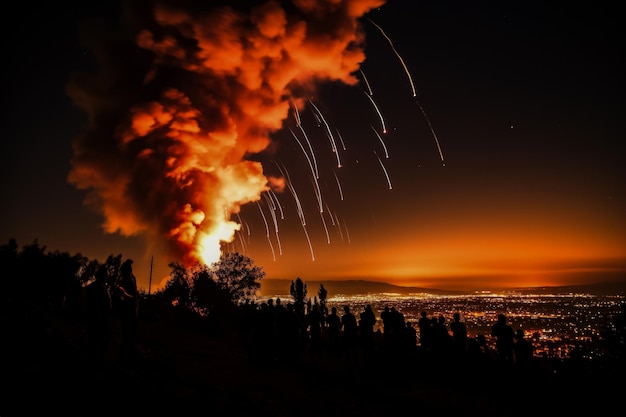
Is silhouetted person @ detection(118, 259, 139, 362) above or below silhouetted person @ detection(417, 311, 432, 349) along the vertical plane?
above

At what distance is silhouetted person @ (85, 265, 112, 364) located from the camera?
7258 mm

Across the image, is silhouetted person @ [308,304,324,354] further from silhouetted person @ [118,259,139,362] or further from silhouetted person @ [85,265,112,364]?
silhouetted person @ [85,265,112,364]

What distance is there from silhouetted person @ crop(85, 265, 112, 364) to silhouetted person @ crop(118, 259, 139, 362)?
738mm

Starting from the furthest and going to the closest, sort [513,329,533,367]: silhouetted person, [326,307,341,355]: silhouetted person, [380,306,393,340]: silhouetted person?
1. [326,307,341,355]: silhouetted person
2. [380,306,393,340]: silhouetted person
3. [513,329,533,367]: silhouetted person

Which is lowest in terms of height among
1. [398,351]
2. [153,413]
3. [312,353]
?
[312,353]

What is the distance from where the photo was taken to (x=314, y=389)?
830cm

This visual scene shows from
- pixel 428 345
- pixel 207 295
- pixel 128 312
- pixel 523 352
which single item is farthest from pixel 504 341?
pixel 207 295

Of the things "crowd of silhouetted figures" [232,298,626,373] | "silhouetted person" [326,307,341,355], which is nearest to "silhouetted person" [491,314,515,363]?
"crowd of silhouetted figures" [232,298,626,373]

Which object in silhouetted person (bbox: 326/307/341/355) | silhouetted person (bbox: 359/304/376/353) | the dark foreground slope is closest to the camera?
the dark foreground slope

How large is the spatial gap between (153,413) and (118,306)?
4313mm

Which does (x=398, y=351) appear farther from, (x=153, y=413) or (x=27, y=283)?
(x=27, y=283)

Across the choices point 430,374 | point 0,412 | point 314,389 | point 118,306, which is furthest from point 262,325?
point 0,412

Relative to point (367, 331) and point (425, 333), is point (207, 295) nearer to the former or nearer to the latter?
point (367, 331)

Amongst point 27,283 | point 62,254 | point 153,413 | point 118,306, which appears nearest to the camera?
point 153,413
